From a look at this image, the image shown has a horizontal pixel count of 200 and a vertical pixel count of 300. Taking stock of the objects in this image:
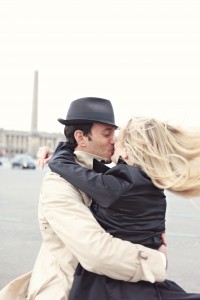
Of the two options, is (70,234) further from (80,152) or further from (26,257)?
(26,257)

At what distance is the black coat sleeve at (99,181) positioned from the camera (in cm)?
155

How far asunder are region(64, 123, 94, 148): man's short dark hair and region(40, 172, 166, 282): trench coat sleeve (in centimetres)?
35

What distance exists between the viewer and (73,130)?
1907 mm

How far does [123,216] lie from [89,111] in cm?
48

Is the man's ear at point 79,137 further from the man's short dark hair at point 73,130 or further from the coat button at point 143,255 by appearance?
the coat button at point 143,255

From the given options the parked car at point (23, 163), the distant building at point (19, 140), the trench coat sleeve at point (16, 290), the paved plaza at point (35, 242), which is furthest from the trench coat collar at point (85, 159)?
the distant building at point (19, 140)

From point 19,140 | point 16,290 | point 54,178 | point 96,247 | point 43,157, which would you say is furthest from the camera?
point 19,140

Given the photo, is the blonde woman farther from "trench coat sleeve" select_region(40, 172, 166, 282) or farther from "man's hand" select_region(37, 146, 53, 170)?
"man's hand" select_region(37, 146, 53, 170)

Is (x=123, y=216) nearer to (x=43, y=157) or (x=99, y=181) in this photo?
(x=99, y=181)

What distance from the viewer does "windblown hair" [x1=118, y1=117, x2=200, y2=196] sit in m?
1.56

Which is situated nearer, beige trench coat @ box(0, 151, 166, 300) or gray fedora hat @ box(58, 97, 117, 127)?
beige trench coat @ box(0, 151, 166, 300)

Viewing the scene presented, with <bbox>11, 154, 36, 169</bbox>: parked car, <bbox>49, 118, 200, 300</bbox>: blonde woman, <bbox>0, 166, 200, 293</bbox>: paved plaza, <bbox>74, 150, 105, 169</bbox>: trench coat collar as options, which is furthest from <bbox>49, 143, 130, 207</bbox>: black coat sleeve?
<bbox>11, 154, 36, 169</bbox>: parked car

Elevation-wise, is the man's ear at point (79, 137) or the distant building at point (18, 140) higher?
the man's ear at point (79, 137)

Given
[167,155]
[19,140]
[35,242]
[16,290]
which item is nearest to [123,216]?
[167,155]
